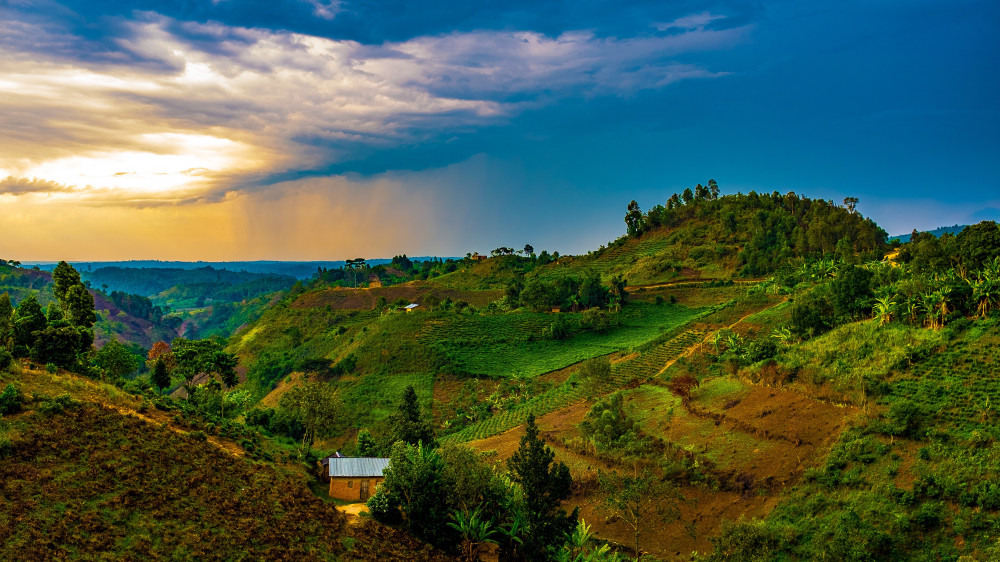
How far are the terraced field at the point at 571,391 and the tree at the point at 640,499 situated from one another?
71.2 feet

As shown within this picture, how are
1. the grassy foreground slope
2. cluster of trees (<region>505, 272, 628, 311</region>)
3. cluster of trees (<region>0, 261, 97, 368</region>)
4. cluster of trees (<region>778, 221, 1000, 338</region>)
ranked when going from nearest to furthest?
1. the grassy foreground slope
2. cluster of trees (<region>0, 261, 97, 368</region>)
3. cluster of trees (<region>778, 221, 1000, 338</region>)
4. cluster of trees (<region>505, 272, 628, 311</region>)

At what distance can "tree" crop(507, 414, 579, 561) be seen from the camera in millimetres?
29266

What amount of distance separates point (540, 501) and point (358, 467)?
11495 mm

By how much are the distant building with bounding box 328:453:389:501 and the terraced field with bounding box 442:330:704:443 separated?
22.5 metres

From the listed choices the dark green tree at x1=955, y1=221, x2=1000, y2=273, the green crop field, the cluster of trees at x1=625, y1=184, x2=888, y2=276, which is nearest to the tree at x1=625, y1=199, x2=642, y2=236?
the cluster of trees at x1=625, y1=184, x2=888, y2=276

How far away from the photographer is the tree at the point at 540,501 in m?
29.3

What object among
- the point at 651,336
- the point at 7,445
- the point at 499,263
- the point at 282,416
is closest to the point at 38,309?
the point at 7,445

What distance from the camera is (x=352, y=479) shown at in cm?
3441

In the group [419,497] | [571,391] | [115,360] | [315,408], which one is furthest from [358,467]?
[571,391]

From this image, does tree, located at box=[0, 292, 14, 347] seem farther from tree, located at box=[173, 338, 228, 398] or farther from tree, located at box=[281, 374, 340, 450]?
tree, located at box=[281, 374, 340, 450]

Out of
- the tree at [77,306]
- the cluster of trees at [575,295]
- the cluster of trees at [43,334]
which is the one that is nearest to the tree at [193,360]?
the tree at [77,306]

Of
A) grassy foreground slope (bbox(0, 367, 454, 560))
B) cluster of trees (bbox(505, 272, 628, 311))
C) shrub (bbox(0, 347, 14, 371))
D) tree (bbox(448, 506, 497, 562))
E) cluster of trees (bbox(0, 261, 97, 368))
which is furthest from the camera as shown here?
cluster of trees (bbox(505, 272, 628, 311))

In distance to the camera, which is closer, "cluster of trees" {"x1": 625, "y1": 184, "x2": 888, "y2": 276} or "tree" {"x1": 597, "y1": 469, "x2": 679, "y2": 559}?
"tree" {"x1": 597, "y1": 469, "x2": 679, "y2": 559}

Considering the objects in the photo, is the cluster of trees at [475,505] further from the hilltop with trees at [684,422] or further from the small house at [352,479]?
the small house at [352,479]
